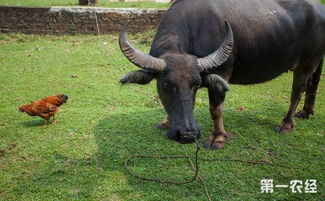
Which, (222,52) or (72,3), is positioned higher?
(222,52)

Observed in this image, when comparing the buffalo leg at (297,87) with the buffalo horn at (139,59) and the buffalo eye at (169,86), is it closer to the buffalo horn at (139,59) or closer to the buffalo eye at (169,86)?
the buffalo eye at (169,86)

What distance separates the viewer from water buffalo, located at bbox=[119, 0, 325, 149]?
370cm

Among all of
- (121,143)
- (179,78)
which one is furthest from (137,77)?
(121,143)

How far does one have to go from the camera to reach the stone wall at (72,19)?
425 inches

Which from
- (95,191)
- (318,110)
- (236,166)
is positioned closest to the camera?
(95,191)

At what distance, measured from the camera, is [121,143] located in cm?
471

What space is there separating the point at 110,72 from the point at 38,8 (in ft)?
14.6

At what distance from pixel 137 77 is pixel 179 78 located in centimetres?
52

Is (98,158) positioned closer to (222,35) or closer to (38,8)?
(222,35)

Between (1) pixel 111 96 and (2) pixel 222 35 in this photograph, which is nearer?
(2) pixel 222 35

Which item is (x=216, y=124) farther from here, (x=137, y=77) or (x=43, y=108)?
(x=43, y=108)

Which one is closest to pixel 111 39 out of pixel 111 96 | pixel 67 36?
pixel 67 36

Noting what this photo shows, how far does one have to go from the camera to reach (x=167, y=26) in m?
4.43

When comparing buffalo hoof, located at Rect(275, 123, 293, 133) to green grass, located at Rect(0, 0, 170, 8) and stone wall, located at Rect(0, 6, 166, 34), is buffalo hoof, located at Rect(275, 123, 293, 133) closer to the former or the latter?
stone wall, located at Rect(0, 6, 166, 34)
